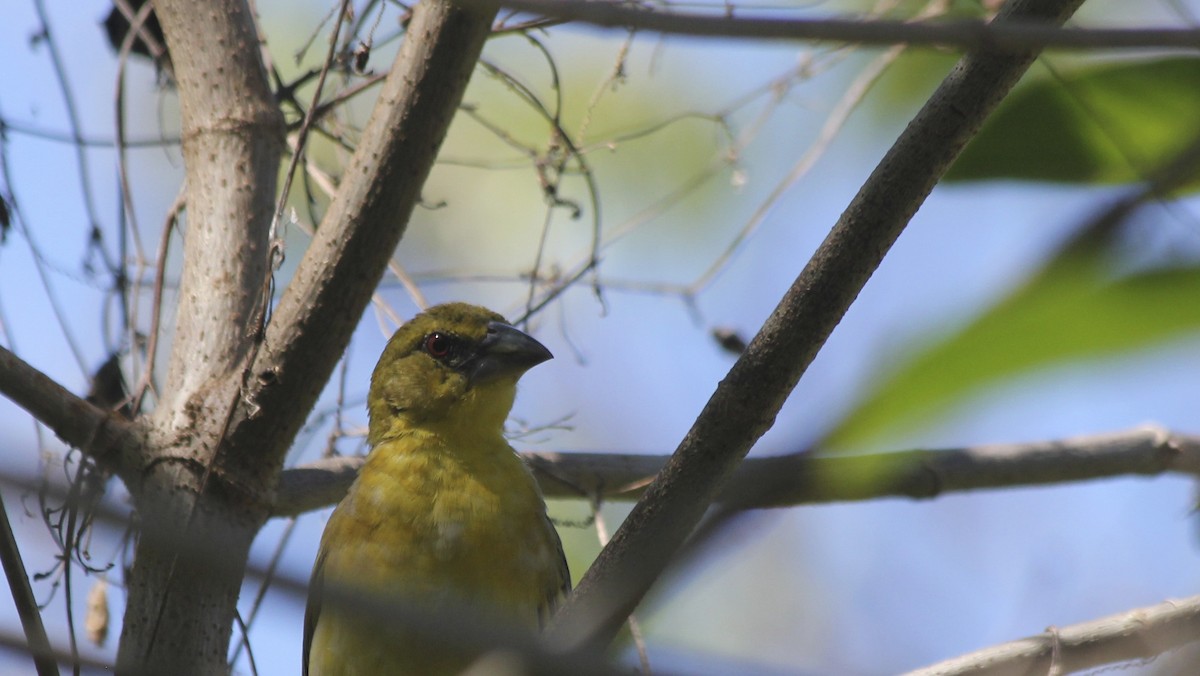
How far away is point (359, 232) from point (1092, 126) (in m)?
2.45

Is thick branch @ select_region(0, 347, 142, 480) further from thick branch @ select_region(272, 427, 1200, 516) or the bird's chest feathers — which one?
the bird's chest feathers

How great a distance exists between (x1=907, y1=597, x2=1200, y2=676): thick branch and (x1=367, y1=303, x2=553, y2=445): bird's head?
2012mm

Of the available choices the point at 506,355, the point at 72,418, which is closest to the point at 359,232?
the point at 72,418

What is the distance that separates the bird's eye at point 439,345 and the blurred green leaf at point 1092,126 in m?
3.89

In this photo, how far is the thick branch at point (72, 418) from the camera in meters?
2.89

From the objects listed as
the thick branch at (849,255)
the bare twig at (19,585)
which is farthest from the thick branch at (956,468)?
the thick branch at (849,255)

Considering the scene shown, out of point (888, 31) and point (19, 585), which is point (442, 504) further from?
point (888, 31)

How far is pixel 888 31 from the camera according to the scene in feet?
2.63

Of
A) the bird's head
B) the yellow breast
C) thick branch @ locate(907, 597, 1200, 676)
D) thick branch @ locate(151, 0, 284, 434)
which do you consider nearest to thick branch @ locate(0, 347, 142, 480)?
thick branch @ locate(151, 0, 284, 434)

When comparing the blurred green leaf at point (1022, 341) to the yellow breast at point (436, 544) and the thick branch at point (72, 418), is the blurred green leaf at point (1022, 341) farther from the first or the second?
the yellow breast at point (436, 544)

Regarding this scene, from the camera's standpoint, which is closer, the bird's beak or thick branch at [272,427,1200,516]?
thick branch at [272,427,1200,516]

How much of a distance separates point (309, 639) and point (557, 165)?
1.91 m

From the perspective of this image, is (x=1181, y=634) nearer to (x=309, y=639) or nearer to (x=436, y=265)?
(x=309, y=639)

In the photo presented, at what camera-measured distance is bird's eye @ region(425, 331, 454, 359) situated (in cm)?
477
